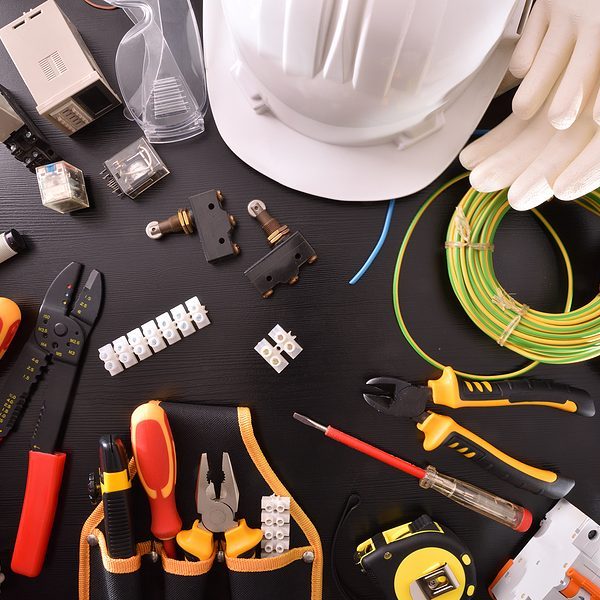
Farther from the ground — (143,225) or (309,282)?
(143,225)

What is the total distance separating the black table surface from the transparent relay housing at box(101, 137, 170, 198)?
0.07 feet

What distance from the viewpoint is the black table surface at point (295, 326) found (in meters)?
0.81

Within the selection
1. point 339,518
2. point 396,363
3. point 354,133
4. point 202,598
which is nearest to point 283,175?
point 354,133

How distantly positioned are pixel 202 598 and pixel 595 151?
89cm

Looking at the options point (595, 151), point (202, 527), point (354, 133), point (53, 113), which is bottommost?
point (202, 527)

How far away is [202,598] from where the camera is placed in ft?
2.59

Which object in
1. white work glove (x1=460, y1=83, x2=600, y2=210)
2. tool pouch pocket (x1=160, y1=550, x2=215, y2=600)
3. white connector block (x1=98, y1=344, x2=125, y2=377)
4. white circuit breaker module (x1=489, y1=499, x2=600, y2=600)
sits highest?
white work glove (x1=460, y1=83, x2=600, y2=210)

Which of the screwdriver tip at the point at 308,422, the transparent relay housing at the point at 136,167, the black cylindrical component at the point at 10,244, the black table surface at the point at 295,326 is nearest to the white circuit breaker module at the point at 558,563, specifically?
the black table surface at the point at 295,326

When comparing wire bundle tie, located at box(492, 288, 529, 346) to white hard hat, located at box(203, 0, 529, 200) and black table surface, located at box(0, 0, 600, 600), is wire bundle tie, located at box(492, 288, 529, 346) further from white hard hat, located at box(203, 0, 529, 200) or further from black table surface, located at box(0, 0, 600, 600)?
white hard hat, located at box(203, 0, 529, 200)

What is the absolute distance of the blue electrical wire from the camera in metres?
0.80

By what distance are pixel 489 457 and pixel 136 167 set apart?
2.52 feet

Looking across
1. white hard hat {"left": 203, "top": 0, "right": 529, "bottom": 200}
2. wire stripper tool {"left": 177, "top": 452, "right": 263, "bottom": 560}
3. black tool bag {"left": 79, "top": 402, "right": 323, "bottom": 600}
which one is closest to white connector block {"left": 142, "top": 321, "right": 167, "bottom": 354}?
black tool bag {"left": 79, "top": 402, "right": 323, "bottom": 600}

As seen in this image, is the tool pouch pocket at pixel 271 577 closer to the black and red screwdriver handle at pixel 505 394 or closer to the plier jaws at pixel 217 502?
the plier jaws at pixel 217 502

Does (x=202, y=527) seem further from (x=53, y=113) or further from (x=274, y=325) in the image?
(x=53, y=113)
